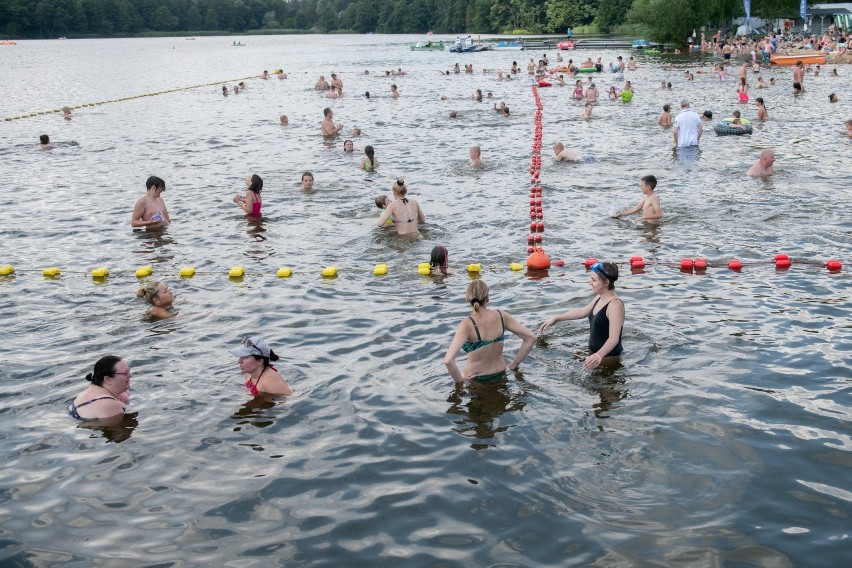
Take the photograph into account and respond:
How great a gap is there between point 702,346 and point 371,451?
4.36m

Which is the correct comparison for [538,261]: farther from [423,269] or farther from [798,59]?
[798,59]

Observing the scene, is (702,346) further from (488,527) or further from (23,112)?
Result: (23,112)

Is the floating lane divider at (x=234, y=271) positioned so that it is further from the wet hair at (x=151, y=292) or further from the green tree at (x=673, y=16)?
the green tree at (x=673, y=16)

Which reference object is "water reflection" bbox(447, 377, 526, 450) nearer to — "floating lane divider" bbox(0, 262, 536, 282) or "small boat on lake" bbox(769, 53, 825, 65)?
"floating lane divider" bbox(0, 262, 536, 282)

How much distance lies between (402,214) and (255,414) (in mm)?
6796

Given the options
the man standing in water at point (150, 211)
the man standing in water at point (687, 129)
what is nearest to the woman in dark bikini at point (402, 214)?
the man standing in water at point (150, 211)

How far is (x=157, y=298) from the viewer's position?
10875 mm

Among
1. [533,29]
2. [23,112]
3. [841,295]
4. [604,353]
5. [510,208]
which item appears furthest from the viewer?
[533,29]

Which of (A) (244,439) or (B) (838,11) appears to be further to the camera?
(B) (838,11)

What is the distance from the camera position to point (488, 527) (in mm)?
6152

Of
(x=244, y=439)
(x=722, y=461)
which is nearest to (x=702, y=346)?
(x=722, y=461)

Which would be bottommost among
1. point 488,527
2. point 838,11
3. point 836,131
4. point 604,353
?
point 488,527

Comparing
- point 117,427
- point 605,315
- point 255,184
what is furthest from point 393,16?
point 117,427

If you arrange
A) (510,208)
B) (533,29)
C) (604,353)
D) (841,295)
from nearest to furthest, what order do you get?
(604,353)
(841,295)
(510,208)
(533,29)
